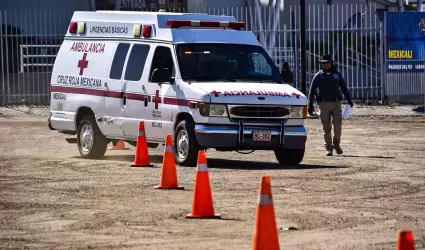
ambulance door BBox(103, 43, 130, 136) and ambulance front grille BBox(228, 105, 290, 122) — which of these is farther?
ambulance door BBox(103, 43, 130, 136)

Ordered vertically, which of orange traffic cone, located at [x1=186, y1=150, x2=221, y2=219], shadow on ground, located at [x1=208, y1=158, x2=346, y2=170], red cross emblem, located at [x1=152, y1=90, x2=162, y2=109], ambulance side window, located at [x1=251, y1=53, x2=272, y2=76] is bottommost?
shadow on ground, located at [x1=208, y1=158, x2=346, y2=170]

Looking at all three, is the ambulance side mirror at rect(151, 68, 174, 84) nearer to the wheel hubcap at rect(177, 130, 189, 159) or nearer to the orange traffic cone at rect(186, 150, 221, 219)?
the wheel hubcap at rect(177, 130, 189, 159)

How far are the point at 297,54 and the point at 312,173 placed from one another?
57.3ft

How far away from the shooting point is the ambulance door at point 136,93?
19516 millimetres

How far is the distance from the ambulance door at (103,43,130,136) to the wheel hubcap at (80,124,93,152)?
0.47 metres

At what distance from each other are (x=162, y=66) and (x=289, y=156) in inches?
95.6

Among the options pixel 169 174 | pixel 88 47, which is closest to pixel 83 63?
pixel 88 47

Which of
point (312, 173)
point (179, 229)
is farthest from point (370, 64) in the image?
point (179, 229)

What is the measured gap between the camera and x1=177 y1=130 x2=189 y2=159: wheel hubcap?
60.5 feet

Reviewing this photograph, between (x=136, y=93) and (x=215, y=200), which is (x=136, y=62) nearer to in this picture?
(x=136, y=93)

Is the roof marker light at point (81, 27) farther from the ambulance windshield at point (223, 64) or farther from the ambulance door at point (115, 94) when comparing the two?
the ambulance windshield at point (223, 64)

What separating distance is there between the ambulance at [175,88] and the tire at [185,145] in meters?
0.01

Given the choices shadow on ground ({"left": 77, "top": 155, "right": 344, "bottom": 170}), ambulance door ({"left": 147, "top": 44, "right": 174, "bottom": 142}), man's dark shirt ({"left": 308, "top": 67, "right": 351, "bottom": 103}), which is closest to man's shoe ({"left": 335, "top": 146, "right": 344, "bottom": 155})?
man's dark shirt ({"left": 308, "top": 67, "right": 351, "bottom": 103})

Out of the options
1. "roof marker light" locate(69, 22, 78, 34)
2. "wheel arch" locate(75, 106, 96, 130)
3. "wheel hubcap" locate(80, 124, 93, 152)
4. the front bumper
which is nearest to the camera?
the front bumper
